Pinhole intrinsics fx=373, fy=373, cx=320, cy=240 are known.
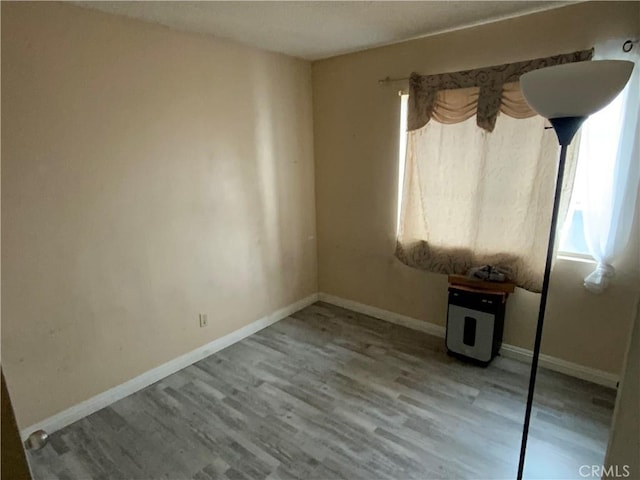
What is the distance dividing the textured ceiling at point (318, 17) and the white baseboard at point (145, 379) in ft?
7.55

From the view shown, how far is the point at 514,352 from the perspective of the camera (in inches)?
111

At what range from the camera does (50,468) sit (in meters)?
1.92

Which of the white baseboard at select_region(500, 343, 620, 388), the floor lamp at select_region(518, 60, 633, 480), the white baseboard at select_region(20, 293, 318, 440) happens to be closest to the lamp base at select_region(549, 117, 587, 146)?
the floor lamp at select_region(518, 60, 633, 480)

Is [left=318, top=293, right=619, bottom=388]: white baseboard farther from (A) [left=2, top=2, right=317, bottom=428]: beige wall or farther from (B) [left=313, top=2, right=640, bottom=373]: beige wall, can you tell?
(A) [left=2, top=2, right=317, bottom=428]: beige wall

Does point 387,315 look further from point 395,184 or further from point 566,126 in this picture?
point 566,126

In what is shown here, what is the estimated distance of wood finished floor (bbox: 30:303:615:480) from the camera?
6.23 feet

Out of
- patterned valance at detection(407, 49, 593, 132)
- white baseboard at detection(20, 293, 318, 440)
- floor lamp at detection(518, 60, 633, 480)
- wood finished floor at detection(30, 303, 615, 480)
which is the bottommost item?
wood finished floor at detection(30, 303, 615, 480)

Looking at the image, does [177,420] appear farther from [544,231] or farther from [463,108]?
[463,108]

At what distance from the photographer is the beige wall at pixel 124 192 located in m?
1.97

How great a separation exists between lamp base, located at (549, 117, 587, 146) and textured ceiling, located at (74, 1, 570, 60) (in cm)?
128

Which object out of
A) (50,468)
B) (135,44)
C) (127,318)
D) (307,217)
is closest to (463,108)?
(307,217)

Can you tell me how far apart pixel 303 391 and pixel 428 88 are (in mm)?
2380

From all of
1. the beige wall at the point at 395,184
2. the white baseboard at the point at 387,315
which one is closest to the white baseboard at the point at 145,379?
the white baseboard at the point at 387,315

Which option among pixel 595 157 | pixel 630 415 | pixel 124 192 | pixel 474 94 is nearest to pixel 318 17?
pixel 474 94
